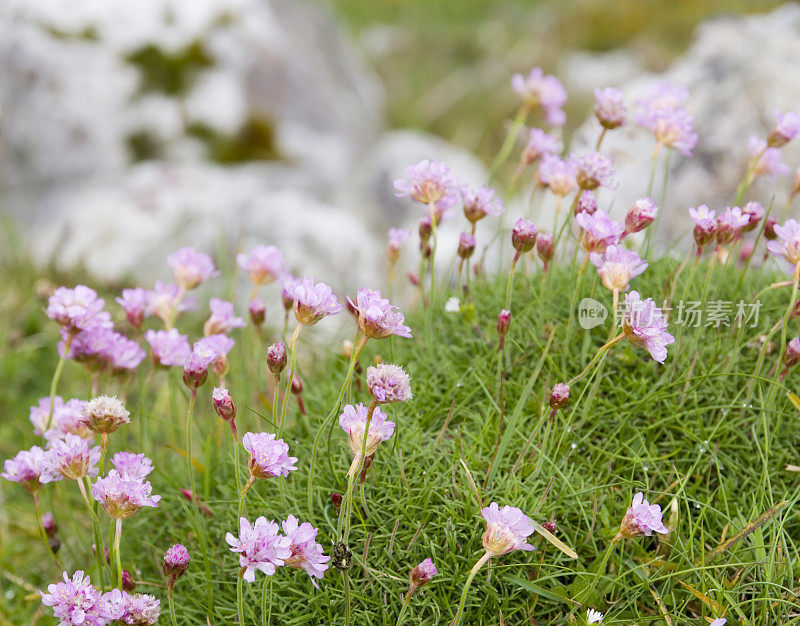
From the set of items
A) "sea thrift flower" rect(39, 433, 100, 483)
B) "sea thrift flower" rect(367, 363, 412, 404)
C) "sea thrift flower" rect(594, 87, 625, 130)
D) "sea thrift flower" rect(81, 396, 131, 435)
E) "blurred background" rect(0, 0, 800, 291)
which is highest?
"sea thrift flower" rect(594, 87, 625, 130)

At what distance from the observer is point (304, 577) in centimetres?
159

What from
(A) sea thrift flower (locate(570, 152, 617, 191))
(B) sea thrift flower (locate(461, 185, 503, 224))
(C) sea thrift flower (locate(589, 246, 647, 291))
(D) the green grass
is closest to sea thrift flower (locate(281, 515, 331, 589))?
(D) the green grass

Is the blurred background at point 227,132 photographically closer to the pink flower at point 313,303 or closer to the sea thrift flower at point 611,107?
the sea thrift flower at point 611,107

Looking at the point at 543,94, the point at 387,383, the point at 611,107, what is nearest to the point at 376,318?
the point at 387,383

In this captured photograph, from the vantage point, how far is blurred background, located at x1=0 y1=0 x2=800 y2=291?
3.79 m

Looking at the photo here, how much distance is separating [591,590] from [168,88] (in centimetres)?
466

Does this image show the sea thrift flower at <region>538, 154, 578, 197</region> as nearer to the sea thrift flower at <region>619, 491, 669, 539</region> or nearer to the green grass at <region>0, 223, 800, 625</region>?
the green grass at <region>0, 223, 800, 625</region>

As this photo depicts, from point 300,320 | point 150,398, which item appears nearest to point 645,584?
point 300,320

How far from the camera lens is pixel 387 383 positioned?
4.23 feet

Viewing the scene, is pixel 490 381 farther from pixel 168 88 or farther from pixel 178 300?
pixel 168 88

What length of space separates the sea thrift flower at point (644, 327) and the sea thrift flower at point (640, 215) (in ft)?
0.93

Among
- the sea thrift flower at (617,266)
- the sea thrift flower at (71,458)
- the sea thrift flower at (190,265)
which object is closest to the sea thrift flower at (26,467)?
the sea thrift flower at (71,458)

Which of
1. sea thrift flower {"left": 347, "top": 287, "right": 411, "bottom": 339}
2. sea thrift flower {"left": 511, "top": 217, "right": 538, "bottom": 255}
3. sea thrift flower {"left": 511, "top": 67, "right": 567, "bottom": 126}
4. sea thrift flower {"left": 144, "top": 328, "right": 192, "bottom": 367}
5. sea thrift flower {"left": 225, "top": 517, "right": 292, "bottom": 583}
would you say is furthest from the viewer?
sea thrift flower {"left": 511, "top": 67, "right": 567, "bottom": 126}

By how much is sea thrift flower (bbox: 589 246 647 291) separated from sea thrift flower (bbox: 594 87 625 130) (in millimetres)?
570
